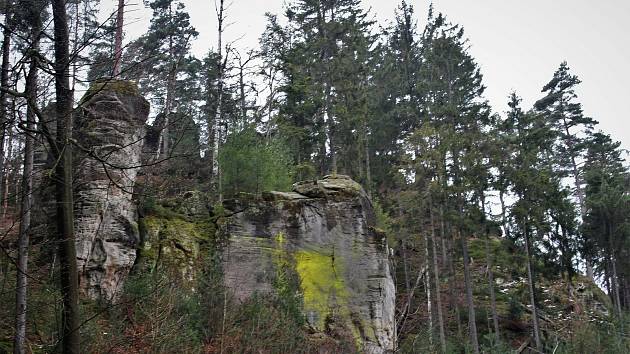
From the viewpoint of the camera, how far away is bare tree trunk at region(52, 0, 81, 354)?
4512 millimetres

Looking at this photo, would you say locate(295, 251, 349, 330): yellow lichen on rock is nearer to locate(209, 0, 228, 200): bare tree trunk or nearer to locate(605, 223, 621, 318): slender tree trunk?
locate(209, 0, 228, 200): bare tree trunk

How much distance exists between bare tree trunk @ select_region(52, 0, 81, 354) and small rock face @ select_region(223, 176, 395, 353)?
8.12 meters

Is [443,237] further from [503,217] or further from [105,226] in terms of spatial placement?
[105,226]

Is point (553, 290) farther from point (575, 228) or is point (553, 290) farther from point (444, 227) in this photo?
point (444, 227)

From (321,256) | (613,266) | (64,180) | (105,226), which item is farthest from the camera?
(613,266)

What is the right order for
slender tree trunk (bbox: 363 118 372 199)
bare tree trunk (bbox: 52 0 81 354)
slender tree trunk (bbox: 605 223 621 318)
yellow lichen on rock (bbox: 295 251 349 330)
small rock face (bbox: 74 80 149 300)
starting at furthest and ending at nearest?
slender tree trunk (bbox: 605 223 621 318)
slender tree trunk (bbox: 363 118 372 199)
yellow lichen on rock (bbox: 295 251 349 330)
small rock face (bbox: 74 80 149 300)
bare tree trunk (bbox: 52 0 81 354)

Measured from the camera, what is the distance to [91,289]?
36.4 feet

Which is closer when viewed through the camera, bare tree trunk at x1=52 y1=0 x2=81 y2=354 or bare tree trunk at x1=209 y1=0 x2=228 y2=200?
bare tree trunk at x1=52 y1=0 x2=81 y2=354

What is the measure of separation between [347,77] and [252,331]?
1904cm

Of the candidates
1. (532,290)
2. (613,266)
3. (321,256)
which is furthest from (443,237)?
(321,256)

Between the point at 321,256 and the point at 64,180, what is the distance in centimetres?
1018

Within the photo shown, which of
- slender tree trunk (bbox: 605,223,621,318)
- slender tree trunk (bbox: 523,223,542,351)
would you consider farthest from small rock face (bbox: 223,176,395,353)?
slender tree trunk (bbox: 605,223,621,318)

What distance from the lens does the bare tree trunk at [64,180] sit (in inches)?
178

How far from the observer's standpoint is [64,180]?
4664 mm
